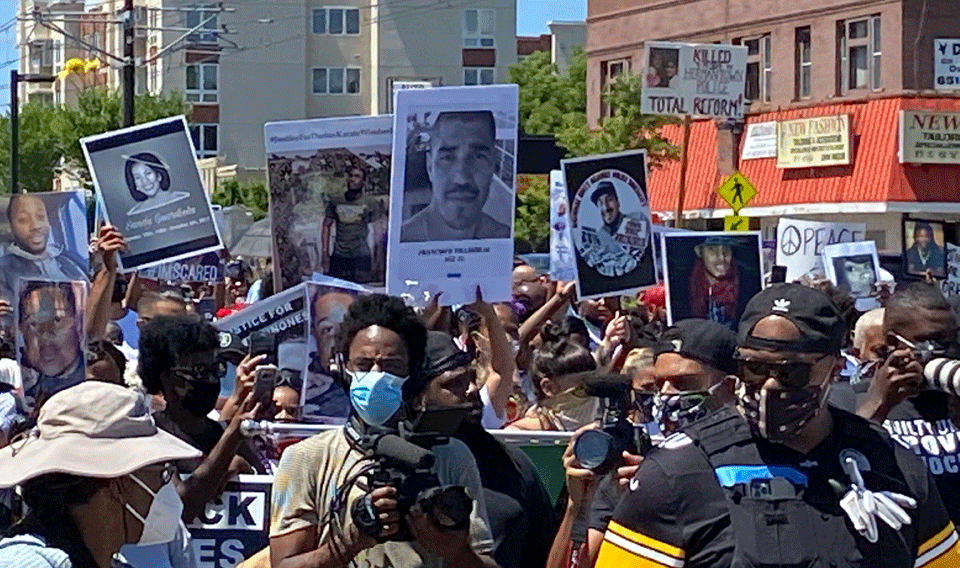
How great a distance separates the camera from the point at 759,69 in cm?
4494

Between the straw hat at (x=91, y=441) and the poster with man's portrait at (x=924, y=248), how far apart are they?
10780 millimetres

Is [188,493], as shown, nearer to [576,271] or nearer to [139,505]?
[139,505]

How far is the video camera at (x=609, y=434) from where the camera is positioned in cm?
458

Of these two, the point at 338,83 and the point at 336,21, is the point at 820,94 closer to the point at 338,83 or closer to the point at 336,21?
the point at 338,83

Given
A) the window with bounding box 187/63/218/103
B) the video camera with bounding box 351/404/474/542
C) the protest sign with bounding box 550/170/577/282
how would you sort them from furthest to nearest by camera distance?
the window with bounding box 187/63/218/103
the protest sign with bounding box 550/170/577/282
the video camera with bounding box 351/404/474/542

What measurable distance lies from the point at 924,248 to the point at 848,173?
2725 cm

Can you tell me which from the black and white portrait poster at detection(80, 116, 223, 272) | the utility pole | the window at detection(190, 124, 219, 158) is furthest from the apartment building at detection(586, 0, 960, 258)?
the window at detection(190, 124, 219, 158)

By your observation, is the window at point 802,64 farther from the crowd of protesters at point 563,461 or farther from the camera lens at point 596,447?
the camera lens at point 596,447

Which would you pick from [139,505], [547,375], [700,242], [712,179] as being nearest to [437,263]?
[547,375]

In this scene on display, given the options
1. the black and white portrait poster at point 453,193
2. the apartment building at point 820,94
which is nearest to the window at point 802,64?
the apartment building at point 820,94

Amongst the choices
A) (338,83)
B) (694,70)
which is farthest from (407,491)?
(338,83)

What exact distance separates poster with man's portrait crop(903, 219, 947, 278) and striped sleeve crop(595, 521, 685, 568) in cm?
1013

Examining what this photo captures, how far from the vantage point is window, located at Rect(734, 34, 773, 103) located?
44531mm

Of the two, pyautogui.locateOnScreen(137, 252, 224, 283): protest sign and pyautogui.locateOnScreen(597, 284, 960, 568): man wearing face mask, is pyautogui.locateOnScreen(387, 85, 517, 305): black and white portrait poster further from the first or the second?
pyautogui.locateOnScreen(137, 252, 224, 283): protest sign
